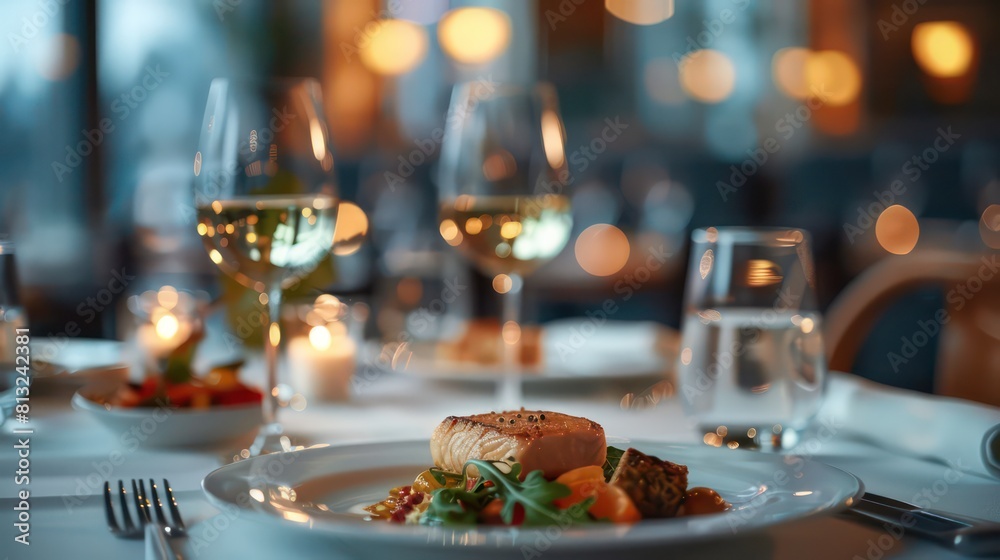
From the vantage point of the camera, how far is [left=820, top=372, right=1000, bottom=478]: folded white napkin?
0.95 meters

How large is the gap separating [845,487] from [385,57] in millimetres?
8806

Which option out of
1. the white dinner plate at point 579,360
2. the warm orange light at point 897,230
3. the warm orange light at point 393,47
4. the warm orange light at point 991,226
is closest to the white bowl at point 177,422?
the white dinner plate at point 579,360

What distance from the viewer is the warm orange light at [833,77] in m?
7.89

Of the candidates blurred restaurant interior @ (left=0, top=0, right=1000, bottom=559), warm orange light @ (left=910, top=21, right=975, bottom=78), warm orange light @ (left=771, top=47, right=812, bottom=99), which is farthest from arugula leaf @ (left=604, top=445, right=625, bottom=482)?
warm orange light @ (left=771, top=47, right=812, bottom=99)

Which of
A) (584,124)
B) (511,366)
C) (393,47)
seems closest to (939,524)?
(511,366)

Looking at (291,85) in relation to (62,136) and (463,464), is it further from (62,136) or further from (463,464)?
(62,136)

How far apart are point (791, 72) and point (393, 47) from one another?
11.8 ft

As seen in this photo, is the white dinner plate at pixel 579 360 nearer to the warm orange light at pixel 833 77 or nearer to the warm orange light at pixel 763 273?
the warm orange light at pixel 763 273

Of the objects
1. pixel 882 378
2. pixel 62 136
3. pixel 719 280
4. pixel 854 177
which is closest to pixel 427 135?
pixel 854 177

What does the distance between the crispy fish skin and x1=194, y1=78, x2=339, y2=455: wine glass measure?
0.45 metres

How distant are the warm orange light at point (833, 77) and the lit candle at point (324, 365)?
7273mm

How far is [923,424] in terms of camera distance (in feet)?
3.41

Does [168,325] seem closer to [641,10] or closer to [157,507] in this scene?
[157,507]

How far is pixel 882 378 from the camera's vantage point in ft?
14.6
